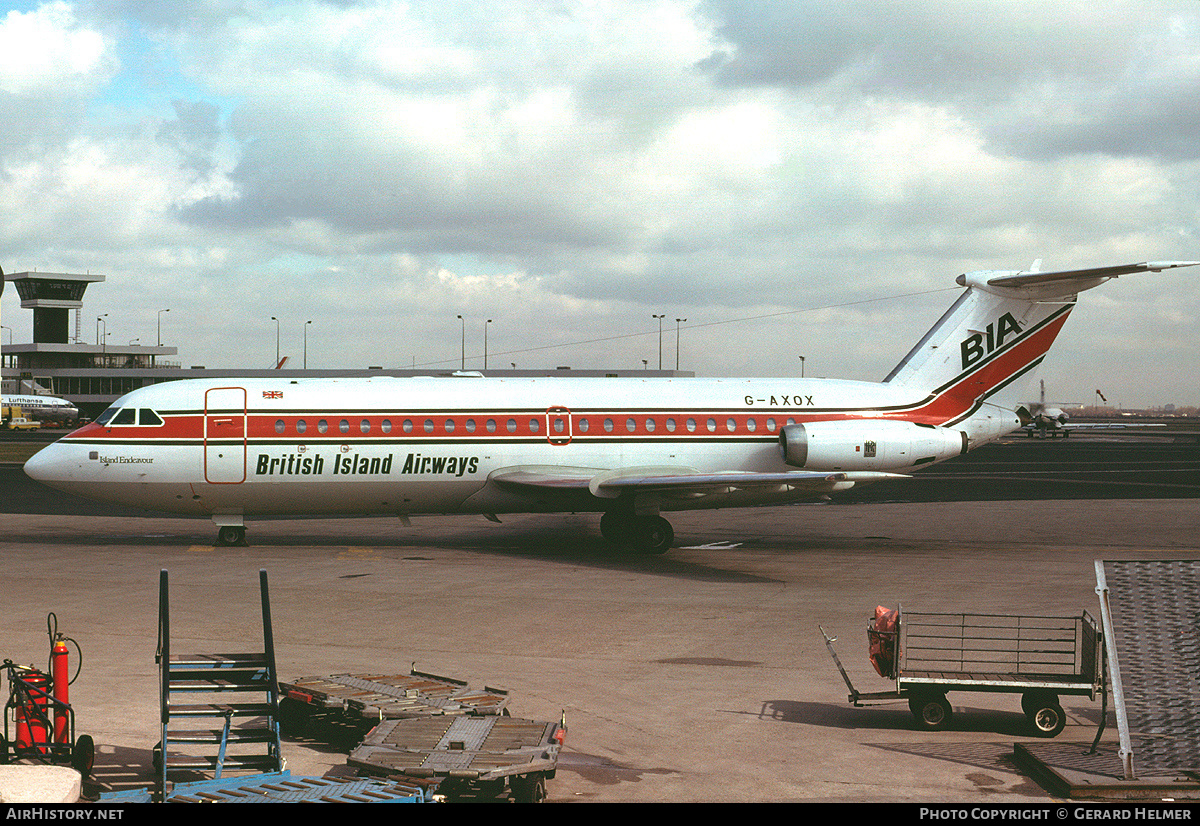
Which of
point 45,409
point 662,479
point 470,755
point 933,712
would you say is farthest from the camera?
point 45,409

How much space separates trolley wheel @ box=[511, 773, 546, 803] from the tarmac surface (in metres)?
0.28

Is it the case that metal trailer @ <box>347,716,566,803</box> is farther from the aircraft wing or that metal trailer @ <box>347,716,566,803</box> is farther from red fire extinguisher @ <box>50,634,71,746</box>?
the aircraft wing

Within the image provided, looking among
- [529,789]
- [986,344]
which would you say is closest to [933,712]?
[529,789]

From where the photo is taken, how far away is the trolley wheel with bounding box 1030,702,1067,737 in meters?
11.0

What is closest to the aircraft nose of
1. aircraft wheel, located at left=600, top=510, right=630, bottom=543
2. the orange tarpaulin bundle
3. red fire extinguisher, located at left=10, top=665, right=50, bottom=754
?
aircraft wheel, located at left=600, top=510, right=630, bottom=543

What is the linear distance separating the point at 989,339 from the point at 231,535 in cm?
1984

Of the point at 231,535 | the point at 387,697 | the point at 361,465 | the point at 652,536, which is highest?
the point at 361,465

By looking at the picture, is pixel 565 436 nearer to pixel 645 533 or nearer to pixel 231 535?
pixel 645 533

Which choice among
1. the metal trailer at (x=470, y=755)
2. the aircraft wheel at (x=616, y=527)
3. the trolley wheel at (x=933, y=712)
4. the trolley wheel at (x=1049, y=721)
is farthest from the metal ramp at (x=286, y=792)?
the aircraft wheel at (x=616, y=527)

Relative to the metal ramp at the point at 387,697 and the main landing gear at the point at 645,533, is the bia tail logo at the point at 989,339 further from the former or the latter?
the metal ramp at the point at 387,697

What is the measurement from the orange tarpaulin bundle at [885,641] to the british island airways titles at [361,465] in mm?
15205

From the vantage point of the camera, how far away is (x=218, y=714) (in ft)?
31.6

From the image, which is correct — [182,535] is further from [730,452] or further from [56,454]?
[730,452]

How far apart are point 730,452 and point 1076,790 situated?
18.0 m
